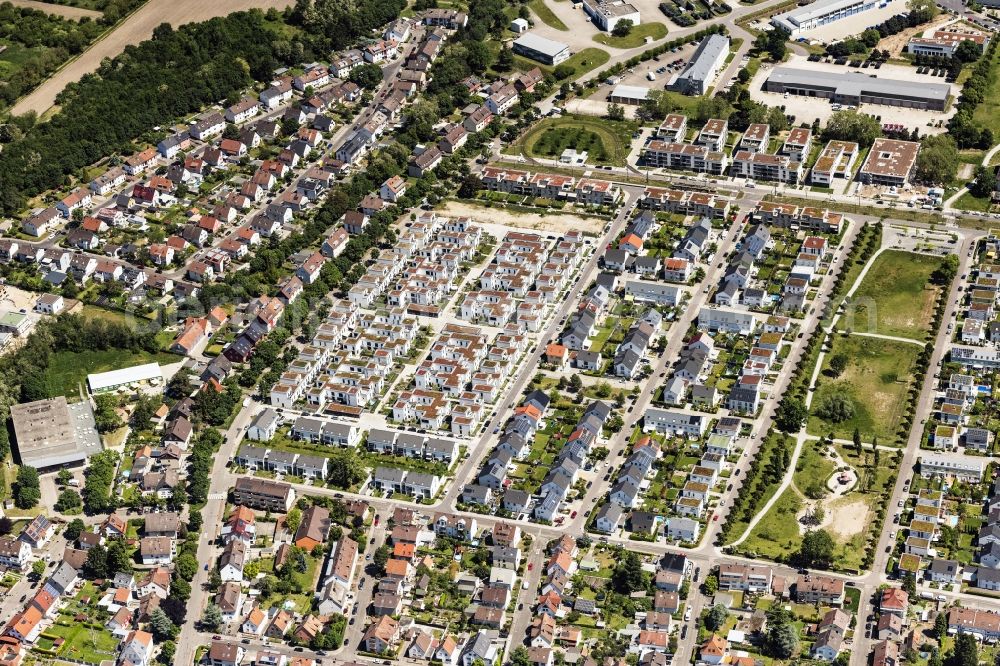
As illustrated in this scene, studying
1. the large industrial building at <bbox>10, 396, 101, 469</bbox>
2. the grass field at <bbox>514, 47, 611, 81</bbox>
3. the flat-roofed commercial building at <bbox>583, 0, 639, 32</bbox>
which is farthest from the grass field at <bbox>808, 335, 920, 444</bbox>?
the flat-roofed commercial building at <bbox>583, 0, 639, 32</bbox>

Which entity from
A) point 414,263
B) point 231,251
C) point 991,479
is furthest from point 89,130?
point 991,479

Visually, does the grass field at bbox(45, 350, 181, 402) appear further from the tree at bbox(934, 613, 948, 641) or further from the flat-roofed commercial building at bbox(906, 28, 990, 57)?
the flat-roofed commercial building at bbox(906, 28, 990, 57)

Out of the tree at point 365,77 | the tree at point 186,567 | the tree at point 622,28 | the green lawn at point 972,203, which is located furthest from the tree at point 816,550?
the tree at point 622,28

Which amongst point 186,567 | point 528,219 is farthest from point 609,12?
point 186,567

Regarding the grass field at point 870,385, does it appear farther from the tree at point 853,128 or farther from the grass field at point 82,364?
the grass field at point 82,364

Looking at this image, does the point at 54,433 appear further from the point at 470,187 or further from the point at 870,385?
the point at 870,385

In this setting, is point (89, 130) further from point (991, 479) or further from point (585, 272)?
point (991, 479)
